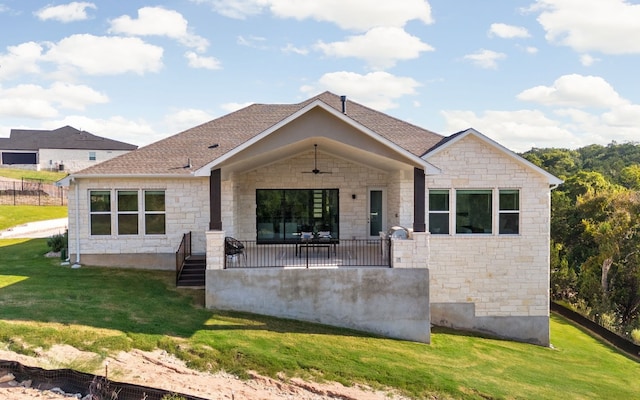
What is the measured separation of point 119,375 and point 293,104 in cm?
1553

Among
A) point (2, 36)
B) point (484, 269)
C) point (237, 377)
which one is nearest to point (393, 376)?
point (237, 377)

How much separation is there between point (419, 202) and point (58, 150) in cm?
5519

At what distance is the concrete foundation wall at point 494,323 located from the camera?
14.6 metres

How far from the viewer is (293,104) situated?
70.2ft

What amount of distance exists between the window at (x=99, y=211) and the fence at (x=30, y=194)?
25.4 meters

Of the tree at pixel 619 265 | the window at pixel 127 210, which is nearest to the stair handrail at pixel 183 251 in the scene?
the window at pixel 127 210

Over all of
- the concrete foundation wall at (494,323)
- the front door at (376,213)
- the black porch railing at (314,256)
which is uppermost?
the front door at (376,213)

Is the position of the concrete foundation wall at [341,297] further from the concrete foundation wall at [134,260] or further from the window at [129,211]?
the window at [129,211]

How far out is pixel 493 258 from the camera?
1461cm

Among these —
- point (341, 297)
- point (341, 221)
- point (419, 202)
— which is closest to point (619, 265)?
point (341, 221)

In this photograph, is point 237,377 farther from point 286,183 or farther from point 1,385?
point 286,183

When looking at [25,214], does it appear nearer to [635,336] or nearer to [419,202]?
[419,202]

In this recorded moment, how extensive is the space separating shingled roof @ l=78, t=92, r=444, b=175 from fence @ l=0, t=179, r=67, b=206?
25084 mm

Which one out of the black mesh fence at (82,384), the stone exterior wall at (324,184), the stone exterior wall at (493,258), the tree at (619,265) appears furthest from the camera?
the tree at (619,265)
